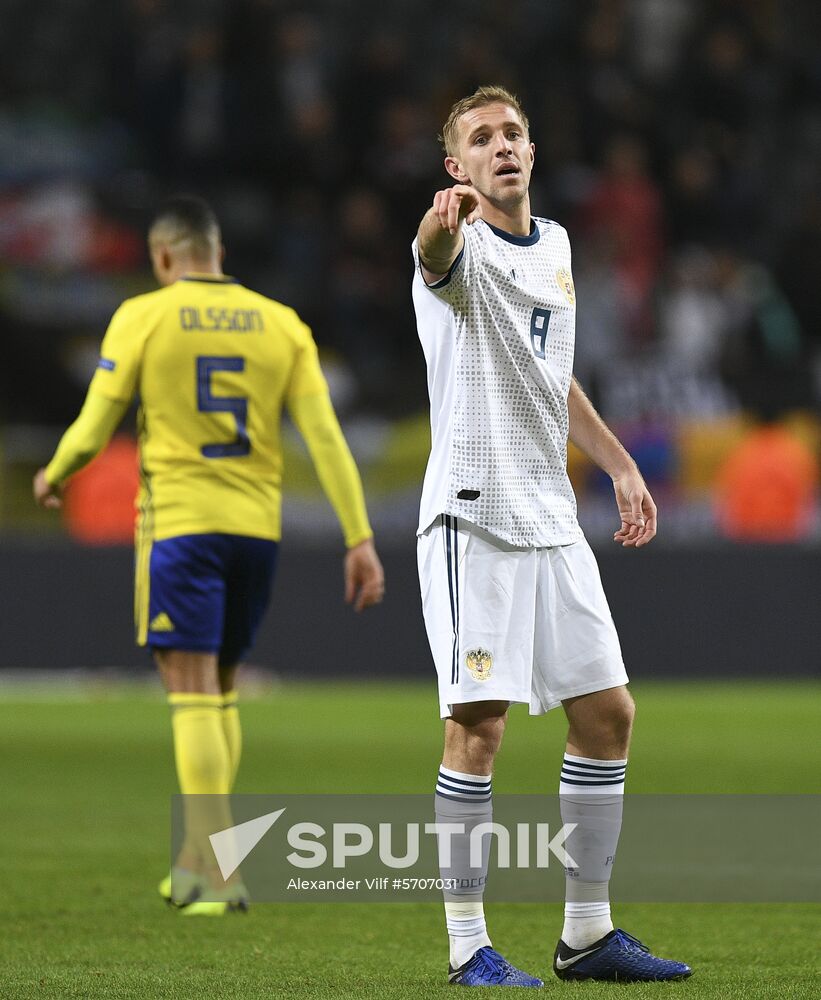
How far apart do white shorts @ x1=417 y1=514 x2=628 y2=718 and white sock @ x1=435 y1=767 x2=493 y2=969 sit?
0.17 metres

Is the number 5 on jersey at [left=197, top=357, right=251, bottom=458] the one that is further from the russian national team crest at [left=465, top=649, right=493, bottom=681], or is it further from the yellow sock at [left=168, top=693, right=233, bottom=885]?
the russian national team crest at [left=465, top=649, right=493, bottom=681]

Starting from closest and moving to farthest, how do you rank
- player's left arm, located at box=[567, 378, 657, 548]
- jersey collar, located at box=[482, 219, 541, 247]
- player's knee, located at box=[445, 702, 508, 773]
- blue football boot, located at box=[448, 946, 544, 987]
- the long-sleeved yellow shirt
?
1. blue football boot, located at box=[448, 946, 544, 987]
2. player's knee, located at box=[445, 702, 508, 773]
3. jersey collar, located at box=[482, 219, 541, 247]
4. player's left arm, located at box=[567, 378, 657, 548]
5. the long-sleeved yellow shirt

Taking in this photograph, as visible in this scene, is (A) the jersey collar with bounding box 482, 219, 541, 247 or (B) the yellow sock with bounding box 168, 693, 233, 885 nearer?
(A) the jersey collar with bounding box 482, 219, 541, 247

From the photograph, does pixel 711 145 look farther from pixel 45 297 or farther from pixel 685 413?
pixel 45 297

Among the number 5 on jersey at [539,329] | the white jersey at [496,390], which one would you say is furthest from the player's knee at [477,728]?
the number 5 on jersey at [539,329]

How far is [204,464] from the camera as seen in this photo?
18.4 feet

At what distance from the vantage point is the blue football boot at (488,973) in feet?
13.2

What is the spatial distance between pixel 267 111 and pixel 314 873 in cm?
1179

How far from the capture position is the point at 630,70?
58.5ft


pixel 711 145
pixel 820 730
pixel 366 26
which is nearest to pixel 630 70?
pixel 711 145

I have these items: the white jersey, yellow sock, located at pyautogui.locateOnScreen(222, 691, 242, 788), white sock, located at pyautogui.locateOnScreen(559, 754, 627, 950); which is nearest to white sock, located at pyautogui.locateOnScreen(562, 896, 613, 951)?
white sock, located at pyautogui.locateOnScreen(559, 754, 627, 950)

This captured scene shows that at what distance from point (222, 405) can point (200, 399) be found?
7cm

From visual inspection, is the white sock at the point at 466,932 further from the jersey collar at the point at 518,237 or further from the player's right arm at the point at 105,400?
the player's right arm at the point at 105,400

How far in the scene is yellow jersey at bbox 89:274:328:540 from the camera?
5.59 metres
